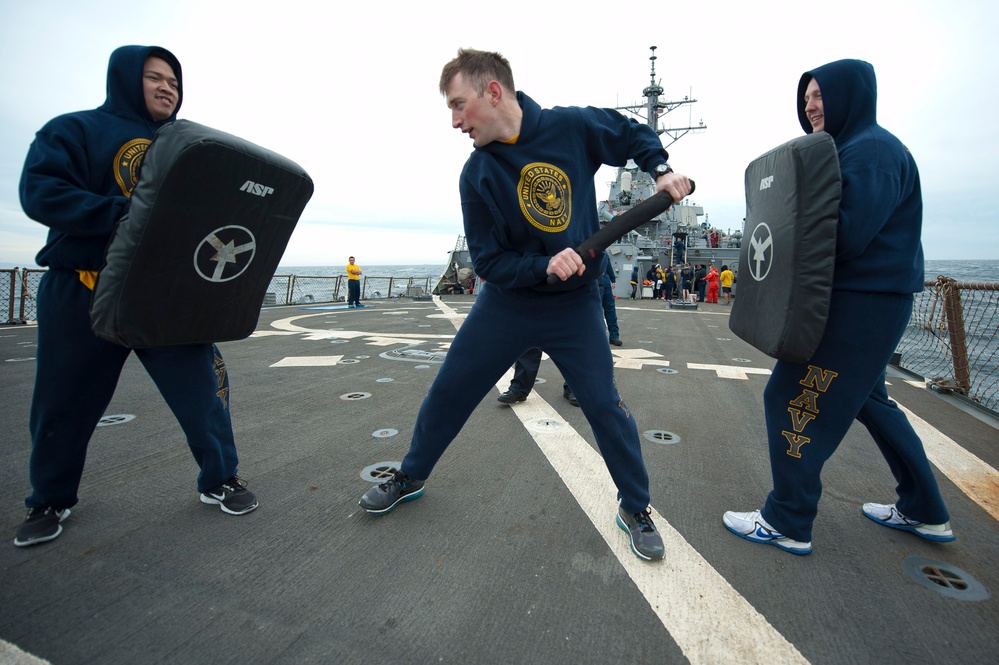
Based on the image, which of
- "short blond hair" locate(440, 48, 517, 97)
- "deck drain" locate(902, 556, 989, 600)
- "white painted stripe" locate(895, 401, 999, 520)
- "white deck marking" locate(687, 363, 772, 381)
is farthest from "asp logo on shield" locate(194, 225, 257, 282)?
"white deck marking" locate(687, 363, 772, 381)

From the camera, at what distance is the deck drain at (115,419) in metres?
3.25

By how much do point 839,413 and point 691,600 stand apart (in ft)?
3.05

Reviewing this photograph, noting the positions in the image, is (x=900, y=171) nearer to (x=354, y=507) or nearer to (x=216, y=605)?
(x=354, y=507)

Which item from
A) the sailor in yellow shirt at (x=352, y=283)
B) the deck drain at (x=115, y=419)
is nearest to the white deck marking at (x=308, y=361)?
the deck drain at (x=115, y=419)

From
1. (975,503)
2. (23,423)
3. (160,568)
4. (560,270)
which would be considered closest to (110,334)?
(160,568)

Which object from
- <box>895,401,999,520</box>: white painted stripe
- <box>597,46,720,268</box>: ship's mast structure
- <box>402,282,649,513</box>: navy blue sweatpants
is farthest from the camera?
<box>597,46,720,268</box>: ship's mast structure

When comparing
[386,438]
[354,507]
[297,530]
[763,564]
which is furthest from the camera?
[386,438]

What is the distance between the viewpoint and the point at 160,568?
1.75 m

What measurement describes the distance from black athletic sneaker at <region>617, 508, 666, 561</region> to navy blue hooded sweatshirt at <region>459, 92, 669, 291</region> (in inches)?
40.5

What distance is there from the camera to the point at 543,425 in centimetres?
346

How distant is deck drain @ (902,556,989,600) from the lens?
168cm

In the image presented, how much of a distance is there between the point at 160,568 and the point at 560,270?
188 centimetres

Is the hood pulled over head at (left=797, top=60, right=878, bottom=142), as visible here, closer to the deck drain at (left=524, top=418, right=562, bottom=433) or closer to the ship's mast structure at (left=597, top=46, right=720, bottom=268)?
the deck drain at (left=524, top=418, right=562, bottom=433)

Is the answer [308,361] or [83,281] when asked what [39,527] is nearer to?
[83,281]
